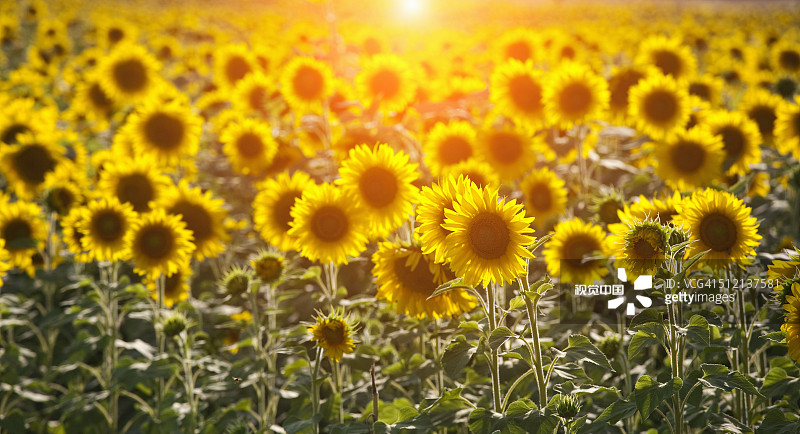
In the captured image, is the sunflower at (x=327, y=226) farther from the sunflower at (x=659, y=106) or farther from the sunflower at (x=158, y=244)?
the sunflower at (x=659, y=106)

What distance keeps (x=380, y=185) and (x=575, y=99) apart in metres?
2.22

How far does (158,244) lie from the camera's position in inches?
163

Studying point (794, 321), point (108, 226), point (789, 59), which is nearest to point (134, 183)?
point (108, 226)

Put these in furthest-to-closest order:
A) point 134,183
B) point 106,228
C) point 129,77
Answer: point 129,77 → point 134,183 → point 106,228

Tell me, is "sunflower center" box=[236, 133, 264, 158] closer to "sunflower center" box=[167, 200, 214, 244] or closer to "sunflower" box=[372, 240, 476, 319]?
"sunflower center" box=[167, 200, 214, 244]

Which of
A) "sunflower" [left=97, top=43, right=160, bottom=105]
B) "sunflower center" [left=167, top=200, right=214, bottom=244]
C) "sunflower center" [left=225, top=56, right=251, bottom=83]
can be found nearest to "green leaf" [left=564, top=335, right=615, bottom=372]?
"sunflower center" [left=167, top=200, right=214, bottom=244]

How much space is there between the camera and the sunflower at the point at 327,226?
3725mm

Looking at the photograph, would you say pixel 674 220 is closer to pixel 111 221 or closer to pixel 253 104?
pixel 111 221

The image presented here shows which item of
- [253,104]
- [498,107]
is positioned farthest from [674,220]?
[253,104]

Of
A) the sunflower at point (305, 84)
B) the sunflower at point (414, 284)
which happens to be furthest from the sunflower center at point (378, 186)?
the sunflower at point (305, 84)

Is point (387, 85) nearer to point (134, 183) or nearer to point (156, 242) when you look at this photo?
point (134, 183)

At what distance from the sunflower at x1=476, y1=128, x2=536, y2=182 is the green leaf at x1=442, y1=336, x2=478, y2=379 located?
2703mm

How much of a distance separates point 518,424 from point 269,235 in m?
2.17

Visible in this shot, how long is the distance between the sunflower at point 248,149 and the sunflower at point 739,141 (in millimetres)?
3635
